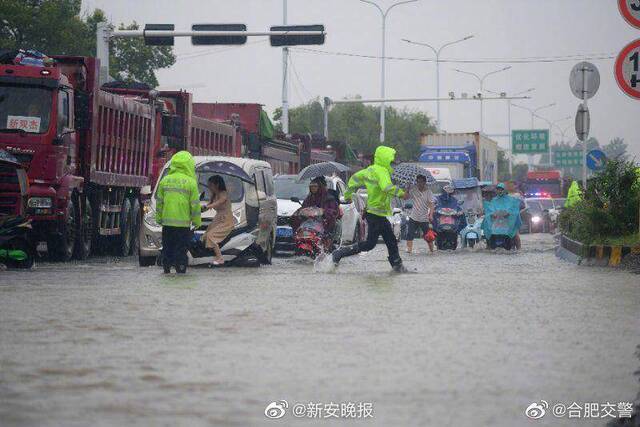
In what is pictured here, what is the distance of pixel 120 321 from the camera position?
1215 centimetres

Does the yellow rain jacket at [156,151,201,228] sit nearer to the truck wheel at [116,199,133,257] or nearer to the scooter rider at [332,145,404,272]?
the scooter rider at [332,145,404,272]

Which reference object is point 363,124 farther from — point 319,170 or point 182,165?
point 182,165

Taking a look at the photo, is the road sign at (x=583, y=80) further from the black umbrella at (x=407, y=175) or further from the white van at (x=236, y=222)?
the white van at (x=236, y=222)

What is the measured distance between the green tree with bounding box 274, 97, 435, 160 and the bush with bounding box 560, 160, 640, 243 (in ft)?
357

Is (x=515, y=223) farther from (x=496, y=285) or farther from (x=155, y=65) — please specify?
(x=155, y=65)

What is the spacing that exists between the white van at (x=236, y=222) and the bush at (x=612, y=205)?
207 inches

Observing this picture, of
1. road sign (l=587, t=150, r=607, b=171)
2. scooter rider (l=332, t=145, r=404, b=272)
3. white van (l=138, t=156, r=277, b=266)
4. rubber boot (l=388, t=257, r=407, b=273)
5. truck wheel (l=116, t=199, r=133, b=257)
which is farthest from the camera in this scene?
road sign (l=587, t=150, r=607, b=171)

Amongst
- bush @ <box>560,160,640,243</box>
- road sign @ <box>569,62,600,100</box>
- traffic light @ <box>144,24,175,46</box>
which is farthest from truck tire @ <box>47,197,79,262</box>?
traffic light @ <box>144,24,175,46</box>

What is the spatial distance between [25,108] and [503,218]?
11.5 m

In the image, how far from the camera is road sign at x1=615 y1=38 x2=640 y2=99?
18.0 metres

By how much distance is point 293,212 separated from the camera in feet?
94.4

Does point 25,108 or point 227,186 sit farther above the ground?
point 25,108

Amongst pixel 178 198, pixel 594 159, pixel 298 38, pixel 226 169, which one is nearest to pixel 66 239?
pixel 226 169

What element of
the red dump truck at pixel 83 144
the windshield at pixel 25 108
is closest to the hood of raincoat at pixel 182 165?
the red dump truck at pixel 83 144
